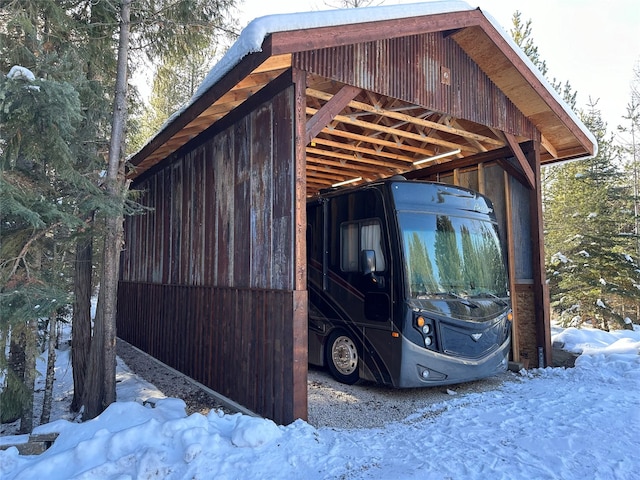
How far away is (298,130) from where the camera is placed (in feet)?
14.0

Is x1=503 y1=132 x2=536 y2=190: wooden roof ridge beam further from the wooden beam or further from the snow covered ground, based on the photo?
the snow covered ground

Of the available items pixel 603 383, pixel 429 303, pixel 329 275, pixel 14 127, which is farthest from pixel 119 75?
pixel 603 383

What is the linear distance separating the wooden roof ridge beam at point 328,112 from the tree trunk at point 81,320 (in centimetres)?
349

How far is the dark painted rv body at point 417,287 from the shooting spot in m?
4.87

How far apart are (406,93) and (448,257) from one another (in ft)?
6.71

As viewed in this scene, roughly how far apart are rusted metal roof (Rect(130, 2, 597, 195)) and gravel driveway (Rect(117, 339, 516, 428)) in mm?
2829

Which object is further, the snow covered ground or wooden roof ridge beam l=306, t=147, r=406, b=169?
wooden roof ridge beam l=306, t=147, r=406, b=169

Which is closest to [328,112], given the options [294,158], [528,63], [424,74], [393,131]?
[294,158]

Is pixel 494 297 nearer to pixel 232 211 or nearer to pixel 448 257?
pixel 448 257

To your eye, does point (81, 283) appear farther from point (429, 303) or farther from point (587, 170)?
point (587, 170)

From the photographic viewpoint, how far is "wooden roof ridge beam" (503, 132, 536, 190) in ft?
21.6

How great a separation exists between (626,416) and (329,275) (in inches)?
143

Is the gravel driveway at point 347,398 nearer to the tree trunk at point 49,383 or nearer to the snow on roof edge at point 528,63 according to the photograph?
the tree trunk at point 49,383

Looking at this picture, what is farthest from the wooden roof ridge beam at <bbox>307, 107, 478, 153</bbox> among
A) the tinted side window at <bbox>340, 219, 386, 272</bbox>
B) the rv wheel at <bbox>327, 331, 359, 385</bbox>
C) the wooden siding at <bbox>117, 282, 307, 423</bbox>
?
the rv wheel at <bbox>327, 331, 359, 385</bbox>
